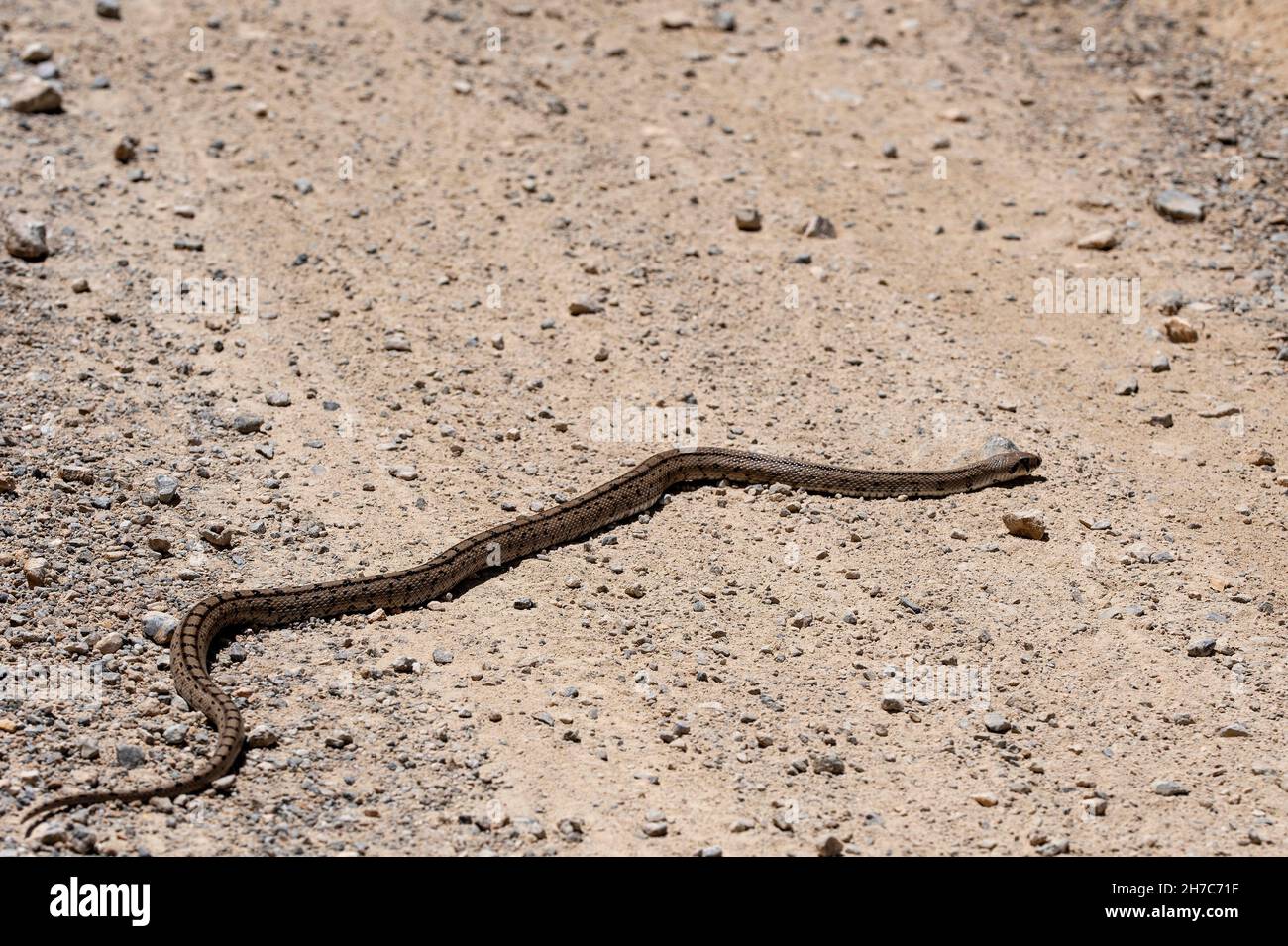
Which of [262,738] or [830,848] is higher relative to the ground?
[830,848]

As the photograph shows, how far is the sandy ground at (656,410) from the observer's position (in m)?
9.03

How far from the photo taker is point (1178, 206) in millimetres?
15602

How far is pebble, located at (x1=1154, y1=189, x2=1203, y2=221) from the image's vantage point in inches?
612

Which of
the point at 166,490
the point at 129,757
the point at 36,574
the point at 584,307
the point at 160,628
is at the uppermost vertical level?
the point at 584,307

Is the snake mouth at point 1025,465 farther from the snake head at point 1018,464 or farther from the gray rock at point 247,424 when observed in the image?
the gray rock at point 247,424

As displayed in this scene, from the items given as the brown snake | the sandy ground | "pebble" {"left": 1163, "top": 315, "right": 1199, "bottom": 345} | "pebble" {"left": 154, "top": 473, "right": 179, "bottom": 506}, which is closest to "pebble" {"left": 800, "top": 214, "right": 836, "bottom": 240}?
the sandy ground

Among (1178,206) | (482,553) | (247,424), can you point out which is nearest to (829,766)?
(482,553)

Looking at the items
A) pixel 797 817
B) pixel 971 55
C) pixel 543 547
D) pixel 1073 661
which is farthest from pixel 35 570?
pixel 971 55

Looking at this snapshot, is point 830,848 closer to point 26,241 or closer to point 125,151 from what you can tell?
point 26,241

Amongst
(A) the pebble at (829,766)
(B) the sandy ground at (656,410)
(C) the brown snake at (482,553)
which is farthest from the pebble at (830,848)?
(C) the brown snake at (482,553)

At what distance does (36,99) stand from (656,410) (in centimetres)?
839

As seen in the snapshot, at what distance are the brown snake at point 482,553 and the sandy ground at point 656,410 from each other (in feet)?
0.57

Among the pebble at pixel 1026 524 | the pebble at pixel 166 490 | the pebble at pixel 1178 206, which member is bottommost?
the pebble at pixel 166 490

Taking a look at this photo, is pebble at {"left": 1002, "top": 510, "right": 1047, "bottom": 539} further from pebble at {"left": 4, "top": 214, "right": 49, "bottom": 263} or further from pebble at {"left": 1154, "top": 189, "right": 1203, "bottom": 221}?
pebble at {"left": 4, "top": 214, "right": 49, "bottom": 263}
